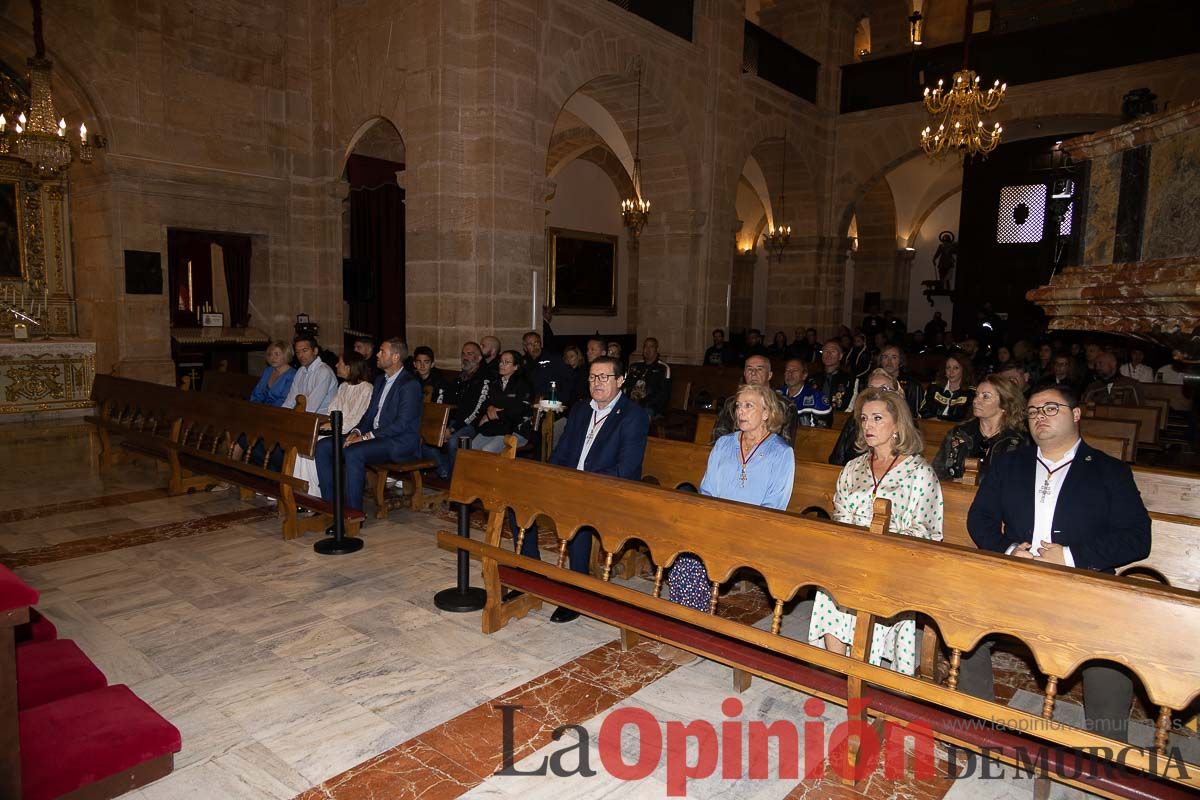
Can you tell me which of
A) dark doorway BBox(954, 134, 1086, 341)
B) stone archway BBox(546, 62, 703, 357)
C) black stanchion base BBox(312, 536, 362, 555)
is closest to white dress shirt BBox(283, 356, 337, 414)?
black stanchion base BBox(312, 536, 362, 555)

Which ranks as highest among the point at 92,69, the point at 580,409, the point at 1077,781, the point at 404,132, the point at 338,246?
the point at 92,69

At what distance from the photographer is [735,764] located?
2639 millimetres

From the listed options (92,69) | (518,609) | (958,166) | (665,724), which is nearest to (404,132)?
(92,69)

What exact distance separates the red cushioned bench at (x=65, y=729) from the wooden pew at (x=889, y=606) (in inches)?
62.3

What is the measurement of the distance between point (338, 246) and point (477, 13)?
458cm

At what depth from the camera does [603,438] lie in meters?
4.17

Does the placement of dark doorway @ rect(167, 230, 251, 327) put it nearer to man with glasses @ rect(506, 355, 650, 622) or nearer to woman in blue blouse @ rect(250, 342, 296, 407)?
woman in blue blouse @ rect(250, 342, 296, 407)

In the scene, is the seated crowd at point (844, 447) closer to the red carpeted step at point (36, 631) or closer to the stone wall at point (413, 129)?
the red carpeted step at point (36, 631)

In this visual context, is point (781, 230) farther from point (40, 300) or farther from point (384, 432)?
point (40, 300)

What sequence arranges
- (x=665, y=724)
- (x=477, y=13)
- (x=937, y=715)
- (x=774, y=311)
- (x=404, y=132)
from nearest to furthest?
(x=937, y=715), (x=665, y=724), (x=477, y=13), (x=404, y=132), (x=774, y=311)

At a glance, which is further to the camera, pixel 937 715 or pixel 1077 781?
pixel 937 715

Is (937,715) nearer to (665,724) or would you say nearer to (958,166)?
(665,724)

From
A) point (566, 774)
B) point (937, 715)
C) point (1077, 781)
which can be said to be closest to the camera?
point (1077, 781)

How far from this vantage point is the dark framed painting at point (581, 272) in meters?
16.6
